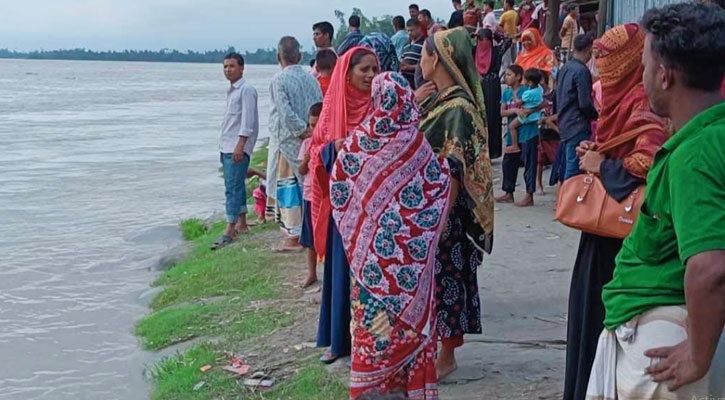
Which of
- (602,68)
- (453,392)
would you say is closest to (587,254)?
(602,68)

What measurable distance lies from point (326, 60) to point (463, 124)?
144 inches

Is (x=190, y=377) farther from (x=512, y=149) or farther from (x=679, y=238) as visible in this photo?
(x=512, y=149)

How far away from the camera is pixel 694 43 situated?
2.12 m

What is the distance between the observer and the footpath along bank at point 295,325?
472 cm

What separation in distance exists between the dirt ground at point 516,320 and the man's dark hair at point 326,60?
1802 mm

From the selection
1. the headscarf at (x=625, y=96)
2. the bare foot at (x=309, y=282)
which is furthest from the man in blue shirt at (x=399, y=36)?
the headscarf at (x=625, y=96)

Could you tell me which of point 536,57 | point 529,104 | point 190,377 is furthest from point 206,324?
point 536,57

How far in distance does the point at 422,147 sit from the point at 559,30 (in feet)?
37.4

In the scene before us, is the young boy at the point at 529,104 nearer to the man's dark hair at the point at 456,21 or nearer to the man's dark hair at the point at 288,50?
the man's dark hair at the point at 288,50

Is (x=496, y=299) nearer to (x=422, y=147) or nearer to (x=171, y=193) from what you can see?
(x=422, y=147)

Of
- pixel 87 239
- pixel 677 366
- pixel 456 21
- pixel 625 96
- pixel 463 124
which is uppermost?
pixel 456 21

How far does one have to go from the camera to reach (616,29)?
3.19 metres

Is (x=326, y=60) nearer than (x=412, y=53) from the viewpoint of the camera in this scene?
No

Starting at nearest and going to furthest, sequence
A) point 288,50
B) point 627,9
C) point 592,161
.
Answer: point 592,161
point 288,50
point 627,9
